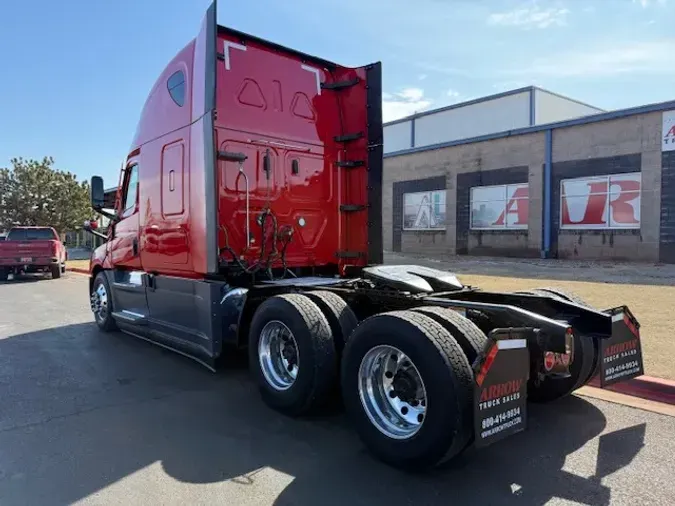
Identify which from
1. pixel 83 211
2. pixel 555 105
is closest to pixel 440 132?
pixel 555 105

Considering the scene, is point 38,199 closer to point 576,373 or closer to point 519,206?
point 519,206

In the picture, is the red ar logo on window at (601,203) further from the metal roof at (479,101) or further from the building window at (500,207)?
the metal roof at (479,101)

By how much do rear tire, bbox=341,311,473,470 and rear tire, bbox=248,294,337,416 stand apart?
1.15 ft

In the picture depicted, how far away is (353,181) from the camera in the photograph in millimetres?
6840

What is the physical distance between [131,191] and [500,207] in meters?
19.5

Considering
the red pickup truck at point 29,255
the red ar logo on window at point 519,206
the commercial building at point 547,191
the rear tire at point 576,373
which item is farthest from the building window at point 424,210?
the rear tire at point 576,373

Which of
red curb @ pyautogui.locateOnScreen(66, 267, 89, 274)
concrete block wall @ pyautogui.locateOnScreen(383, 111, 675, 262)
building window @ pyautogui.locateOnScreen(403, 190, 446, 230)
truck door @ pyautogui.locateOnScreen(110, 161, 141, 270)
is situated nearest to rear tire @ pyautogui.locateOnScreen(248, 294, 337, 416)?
truck door @ pyautogui.locateOnScreen(110, 161, 141, 270)

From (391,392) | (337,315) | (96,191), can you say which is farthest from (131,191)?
(391,392)

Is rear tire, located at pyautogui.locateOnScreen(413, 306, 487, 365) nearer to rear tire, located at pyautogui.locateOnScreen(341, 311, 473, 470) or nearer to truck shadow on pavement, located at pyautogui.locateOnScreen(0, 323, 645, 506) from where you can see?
rear tire, located at pyautogui.locateOnScreen(341, 311, 473, 470)

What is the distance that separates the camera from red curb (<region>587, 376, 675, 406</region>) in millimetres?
4785

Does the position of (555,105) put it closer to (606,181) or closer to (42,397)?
(606,181)

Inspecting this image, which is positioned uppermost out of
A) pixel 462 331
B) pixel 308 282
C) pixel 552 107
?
pixel 552 107

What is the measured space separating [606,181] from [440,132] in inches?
702

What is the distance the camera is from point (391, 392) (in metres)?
3.69
